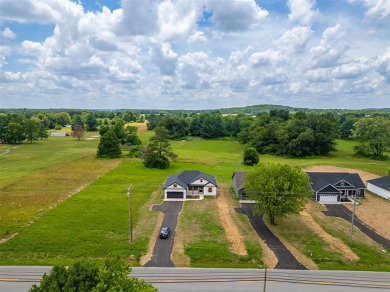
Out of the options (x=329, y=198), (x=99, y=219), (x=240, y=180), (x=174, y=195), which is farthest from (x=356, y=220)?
(x=99, y=219)

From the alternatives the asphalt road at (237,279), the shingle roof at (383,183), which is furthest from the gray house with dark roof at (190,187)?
the shingle roof at (383,183)

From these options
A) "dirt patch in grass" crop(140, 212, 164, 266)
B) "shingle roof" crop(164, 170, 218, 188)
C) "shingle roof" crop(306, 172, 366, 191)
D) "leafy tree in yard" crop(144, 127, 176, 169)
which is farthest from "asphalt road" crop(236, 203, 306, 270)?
"leafy tree in yard" crop(144, 127, 176, 169)

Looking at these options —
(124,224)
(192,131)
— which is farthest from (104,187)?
(192,131)

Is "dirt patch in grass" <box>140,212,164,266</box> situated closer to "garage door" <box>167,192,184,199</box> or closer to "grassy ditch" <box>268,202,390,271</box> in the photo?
"garage door" <box>167,192,184,199</box>

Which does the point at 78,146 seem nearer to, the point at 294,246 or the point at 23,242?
the point at 23,242

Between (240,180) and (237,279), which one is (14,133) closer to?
(240,180)

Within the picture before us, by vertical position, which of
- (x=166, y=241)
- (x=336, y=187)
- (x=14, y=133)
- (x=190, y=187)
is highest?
(x=14, y=133)
